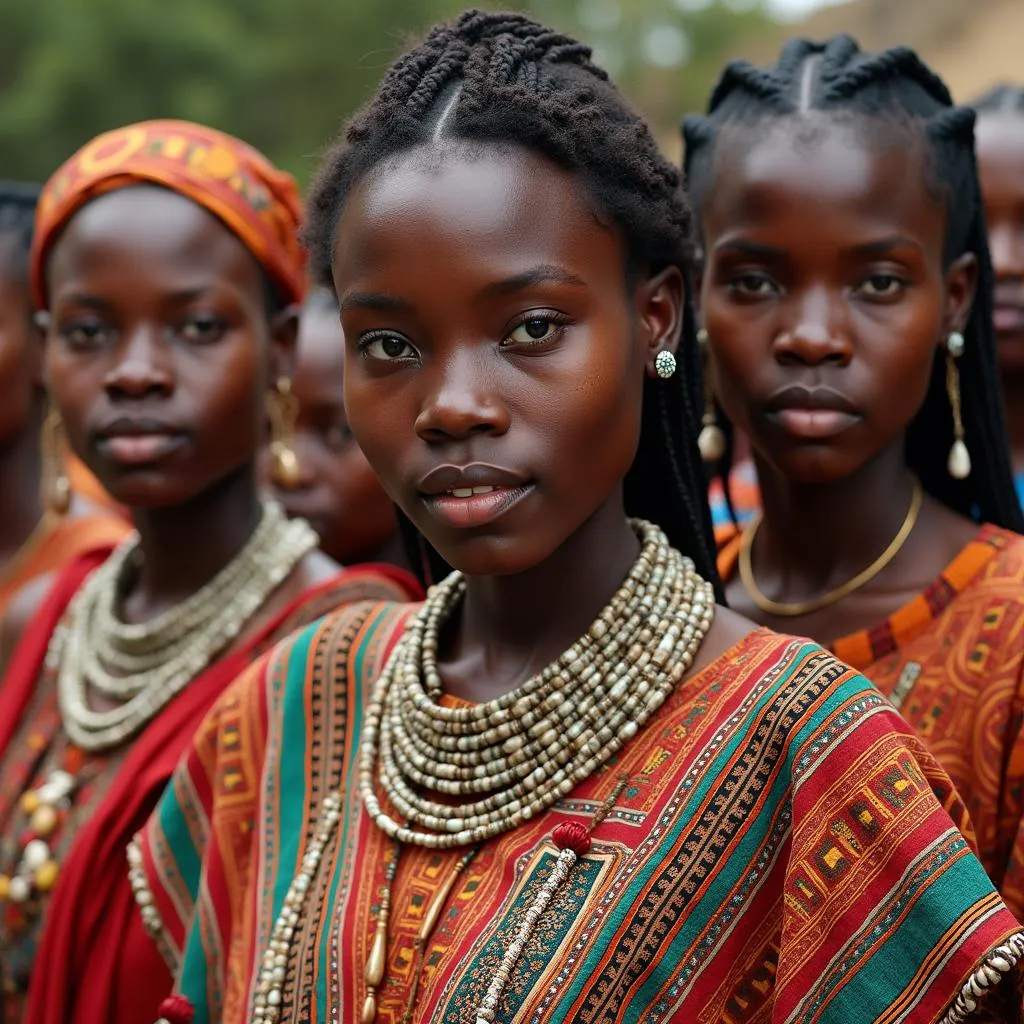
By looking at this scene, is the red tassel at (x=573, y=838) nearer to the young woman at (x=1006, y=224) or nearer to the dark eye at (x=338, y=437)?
the young woman at (x=1006, y=224)

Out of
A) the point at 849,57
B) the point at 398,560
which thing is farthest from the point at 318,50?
the point at 849,57

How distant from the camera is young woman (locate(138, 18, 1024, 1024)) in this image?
6.13 ft

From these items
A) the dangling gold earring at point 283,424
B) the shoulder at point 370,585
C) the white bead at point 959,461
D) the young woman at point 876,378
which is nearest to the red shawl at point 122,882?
the shoulder at point 370,585

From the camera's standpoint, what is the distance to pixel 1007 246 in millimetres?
4195

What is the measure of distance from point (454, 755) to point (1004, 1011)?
802 millimetres

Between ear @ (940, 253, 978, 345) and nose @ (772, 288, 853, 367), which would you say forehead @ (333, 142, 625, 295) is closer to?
nose @ (772, 288, 853, 367)

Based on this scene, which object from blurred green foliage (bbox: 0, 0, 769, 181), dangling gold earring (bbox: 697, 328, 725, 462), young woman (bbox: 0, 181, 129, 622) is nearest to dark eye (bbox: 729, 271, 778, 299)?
dangling gold earring (bbox: 697, 328, 725, 462)

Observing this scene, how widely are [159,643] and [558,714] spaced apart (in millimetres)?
1591

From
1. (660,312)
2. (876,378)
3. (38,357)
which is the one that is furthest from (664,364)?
(38,357)

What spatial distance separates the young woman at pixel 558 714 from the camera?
6.13ft

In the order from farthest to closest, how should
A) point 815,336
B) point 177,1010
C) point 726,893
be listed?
1. point 815,336
2. point 177,1010
3. point 726,893

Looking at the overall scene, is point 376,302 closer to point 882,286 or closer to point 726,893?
point 726,893

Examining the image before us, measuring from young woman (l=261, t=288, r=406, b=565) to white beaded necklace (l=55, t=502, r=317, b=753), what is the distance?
917mm

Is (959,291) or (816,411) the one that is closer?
(816,411)
